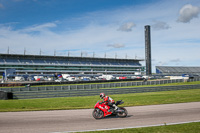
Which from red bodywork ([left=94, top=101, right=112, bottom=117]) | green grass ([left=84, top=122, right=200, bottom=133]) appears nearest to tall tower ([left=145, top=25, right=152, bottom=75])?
red bodywork ([left=94, top=101, right=112, bottom=117])

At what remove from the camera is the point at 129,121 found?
10.2m

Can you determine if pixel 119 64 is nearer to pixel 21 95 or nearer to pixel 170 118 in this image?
pixel 21 95

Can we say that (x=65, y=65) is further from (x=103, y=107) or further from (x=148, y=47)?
(x=103, y=107)

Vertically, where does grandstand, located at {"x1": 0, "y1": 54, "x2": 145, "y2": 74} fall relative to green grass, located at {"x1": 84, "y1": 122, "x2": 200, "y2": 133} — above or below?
above

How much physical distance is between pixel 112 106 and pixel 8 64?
10277cm

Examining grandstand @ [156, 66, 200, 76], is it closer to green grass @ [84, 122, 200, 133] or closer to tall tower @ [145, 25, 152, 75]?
tall tower @ [145, 25, 152, 75]

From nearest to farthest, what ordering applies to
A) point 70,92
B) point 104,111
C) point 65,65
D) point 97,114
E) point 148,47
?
point 97,114 < point 104,111 < point 70,92 < point 148,47 < point 65,65

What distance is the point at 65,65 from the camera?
117 meters

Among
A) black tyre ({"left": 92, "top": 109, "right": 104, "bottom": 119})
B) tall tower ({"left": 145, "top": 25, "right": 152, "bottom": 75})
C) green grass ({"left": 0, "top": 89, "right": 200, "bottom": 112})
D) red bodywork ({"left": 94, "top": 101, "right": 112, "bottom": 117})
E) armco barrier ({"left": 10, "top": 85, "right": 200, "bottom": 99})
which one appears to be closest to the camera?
black tyre ({"left": 92, "top": 109, "right": 104, "bottom": 119})

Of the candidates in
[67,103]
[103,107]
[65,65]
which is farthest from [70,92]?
[65,65]

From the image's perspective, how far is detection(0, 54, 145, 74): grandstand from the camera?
106312 mm

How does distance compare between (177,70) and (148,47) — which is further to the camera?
(177,70)

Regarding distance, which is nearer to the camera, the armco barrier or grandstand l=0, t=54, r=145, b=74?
the armco barrier

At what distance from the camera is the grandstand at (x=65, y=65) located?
106 metres
